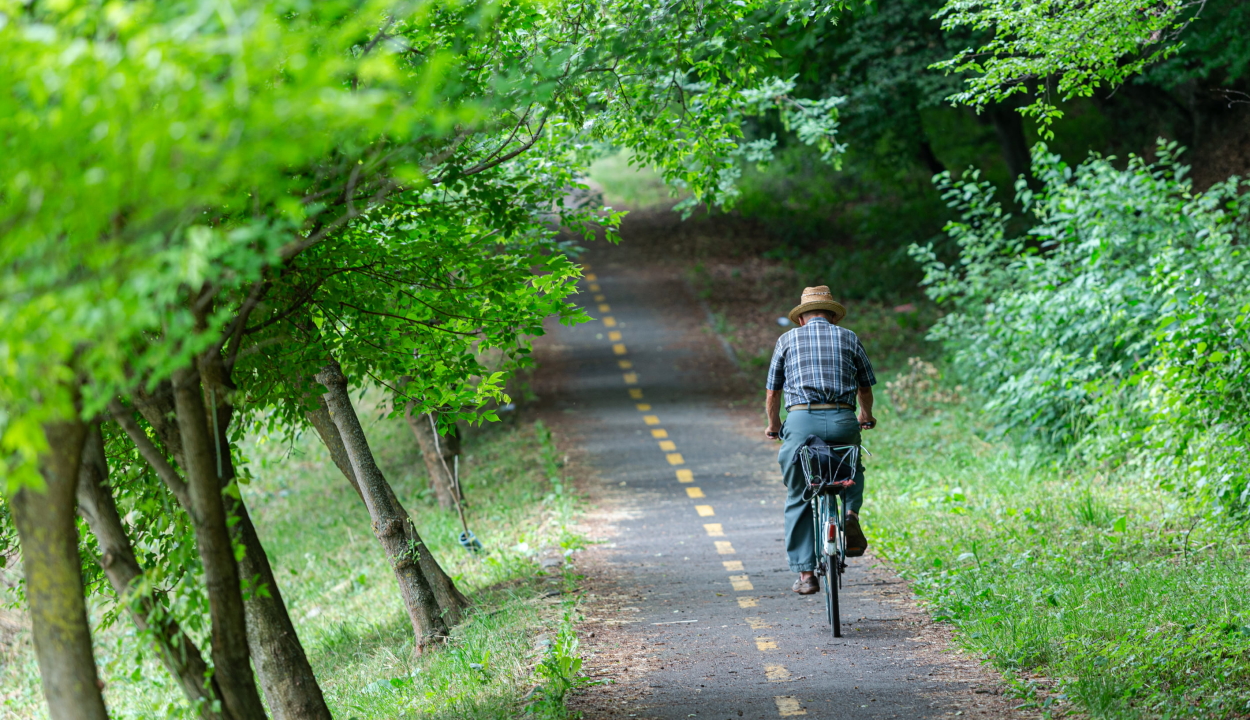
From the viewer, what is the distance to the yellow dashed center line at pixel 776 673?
607 cm

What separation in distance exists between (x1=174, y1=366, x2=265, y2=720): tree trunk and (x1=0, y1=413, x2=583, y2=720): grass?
0.88 feet

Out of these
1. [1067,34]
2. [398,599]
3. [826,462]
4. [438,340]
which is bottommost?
[398,599]

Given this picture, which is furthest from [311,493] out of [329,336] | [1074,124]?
[1074,124]

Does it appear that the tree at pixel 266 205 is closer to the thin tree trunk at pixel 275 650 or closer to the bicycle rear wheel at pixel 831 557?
the thin tree trunk at pixel 275 650

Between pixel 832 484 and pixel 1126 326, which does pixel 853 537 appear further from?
pixel 1126 326

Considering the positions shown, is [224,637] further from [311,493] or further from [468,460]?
[311,493]

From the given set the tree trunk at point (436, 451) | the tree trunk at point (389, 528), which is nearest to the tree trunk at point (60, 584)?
the tree trunk at point (389, 528)

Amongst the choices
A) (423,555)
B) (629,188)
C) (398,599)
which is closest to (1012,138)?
(398,599)

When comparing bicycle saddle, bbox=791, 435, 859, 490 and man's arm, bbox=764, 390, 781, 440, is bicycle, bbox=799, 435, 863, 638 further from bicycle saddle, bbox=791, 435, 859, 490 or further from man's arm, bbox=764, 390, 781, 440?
man's arm, bbox=764, 390, 781, 440

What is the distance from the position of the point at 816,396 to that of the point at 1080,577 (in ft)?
7.54

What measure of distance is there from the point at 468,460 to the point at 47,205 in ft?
46.5

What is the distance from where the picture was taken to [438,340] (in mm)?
6586

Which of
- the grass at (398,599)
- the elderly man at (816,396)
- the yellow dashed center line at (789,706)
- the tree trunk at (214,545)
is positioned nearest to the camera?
the tree trunk at (214,545)

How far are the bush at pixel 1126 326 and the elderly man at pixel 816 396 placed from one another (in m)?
2.91
